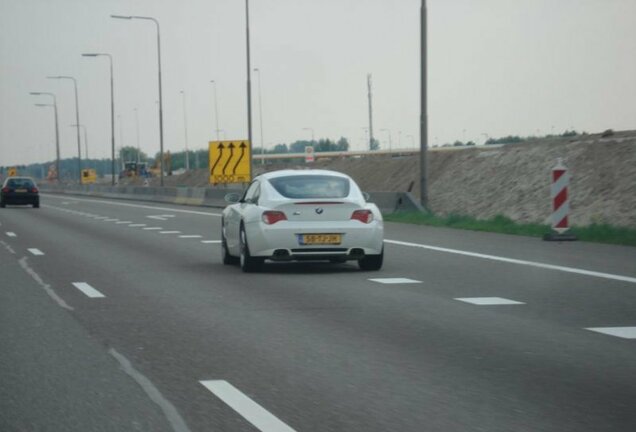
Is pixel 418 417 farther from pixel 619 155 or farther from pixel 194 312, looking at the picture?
pixel 619 155

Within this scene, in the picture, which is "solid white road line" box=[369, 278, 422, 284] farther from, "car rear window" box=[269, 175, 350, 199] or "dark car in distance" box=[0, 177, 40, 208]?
"dark car in distance" box=[0, 177, 40, 208]

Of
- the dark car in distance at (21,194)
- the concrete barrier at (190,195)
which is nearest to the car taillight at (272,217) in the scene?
the concrete barrier at (190,195)

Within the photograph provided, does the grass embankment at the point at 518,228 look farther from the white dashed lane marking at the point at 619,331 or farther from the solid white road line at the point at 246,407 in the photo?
the solid white road line at the point at 246,407

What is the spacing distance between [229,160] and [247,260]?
33.2m

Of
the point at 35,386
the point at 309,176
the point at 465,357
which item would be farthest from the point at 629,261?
the point at 35,386

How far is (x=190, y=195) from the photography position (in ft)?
172

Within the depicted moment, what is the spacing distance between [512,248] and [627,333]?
35.3 feet

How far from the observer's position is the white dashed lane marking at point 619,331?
389 inches

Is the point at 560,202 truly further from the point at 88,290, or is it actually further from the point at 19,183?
the point at 19,183

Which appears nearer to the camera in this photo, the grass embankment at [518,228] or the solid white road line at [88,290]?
the solid white road line at [88,290]

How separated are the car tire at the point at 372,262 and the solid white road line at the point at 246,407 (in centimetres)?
877

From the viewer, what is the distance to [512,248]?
20734 mm

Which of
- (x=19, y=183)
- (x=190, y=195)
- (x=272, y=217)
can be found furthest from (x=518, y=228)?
(x=19, y=183)

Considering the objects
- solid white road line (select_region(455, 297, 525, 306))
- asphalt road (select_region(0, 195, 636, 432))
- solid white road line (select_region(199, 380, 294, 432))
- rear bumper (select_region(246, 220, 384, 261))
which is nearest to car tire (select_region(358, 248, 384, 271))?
asphalt road (select_region(0, 195, 636, 432))
